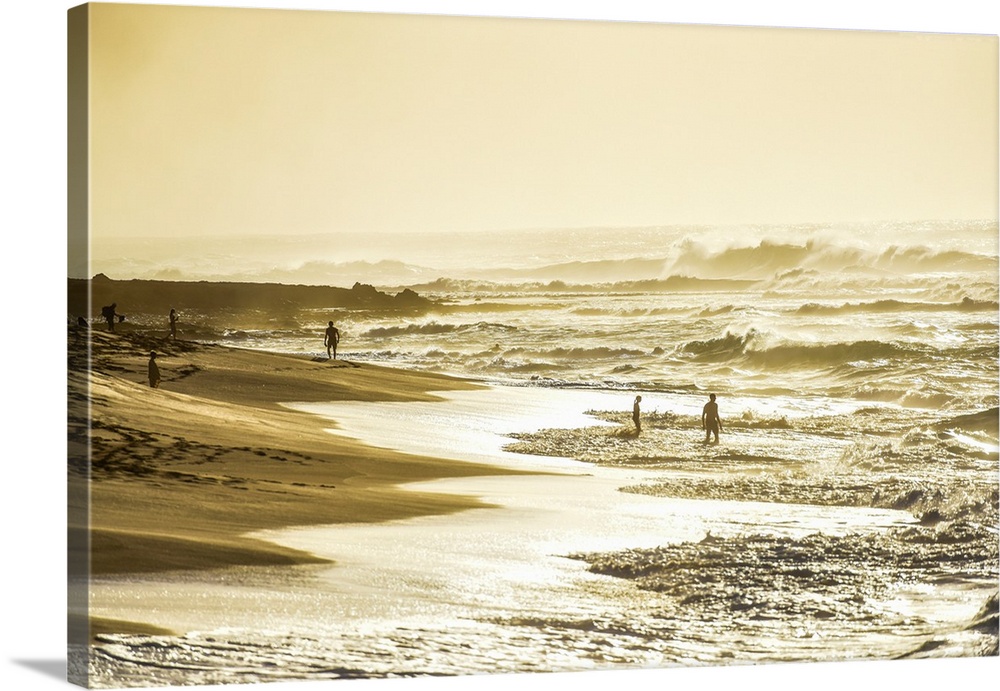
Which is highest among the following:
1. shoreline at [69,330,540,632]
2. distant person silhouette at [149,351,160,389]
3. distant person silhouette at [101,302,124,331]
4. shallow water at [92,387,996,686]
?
distant person silhouette at [101,302,124,331]

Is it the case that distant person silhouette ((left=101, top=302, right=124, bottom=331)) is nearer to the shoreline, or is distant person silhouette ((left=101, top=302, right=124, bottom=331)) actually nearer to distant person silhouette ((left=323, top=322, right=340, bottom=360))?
the shoreline

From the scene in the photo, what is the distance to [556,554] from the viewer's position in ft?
25.1

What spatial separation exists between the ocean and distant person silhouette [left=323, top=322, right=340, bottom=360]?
0.04 metres

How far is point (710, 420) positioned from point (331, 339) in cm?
175

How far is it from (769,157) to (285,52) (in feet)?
7.48

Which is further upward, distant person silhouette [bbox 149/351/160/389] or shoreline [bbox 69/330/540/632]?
distant person silhouette [bbox 149/351/160/389]

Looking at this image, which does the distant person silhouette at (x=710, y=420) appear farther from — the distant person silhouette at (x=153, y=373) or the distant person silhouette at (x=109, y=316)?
the distant person silhouette at (x=109, y=316)

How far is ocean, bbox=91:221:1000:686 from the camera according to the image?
741 centimetres

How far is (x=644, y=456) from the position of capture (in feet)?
25.8

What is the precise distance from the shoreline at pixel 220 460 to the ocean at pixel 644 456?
72 mm

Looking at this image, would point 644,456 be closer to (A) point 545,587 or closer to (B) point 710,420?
(B) point 710,420

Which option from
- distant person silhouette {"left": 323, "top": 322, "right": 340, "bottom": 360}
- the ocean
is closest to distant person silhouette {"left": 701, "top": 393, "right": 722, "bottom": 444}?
the ocean

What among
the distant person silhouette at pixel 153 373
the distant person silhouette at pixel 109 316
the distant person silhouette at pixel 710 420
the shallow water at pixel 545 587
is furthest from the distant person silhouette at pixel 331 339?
the distant person silhouette at pixel 710 420

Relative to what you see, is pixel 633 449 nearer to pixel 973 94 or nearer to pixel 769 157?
pixel 769 157
